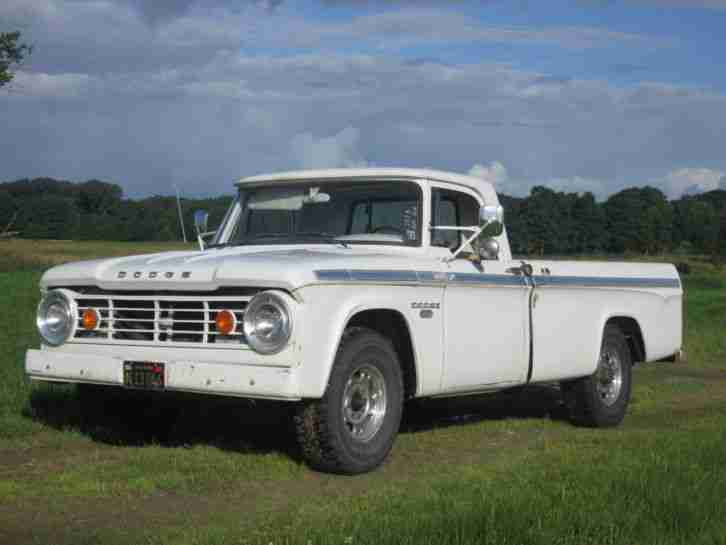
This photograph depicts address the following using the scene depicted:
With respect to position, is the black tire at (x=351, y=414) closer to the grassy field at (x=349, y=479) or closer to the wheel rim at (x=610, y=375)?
the grassy field at (x=349, y=479)

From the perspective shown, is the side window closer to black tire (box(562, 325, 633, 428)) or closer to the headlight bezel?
black tire (box(562, 325, 633, 428))

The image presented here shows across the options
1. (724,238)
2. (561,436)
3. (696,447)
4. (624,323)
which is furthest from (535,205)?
(724,238)

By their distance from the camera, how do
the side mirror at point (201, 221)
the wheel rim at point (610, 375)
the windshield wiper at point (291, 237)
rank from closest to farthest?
the windshield wiper at point (291, 237) → the side mirror at point (201, 221) → the wheel rim at point (610, 375)

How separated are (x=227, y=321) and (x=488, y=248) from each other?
229 cm

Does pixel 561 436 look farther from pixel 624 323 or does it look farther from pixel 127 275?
pixel 127 275

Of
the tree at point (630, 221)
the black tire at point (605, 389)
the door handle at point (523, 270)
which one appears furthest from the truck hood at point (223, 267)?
the tree at point (630, 221)

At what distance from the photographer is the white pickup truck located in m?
6.23

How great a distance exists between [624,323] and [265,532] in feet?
18.1

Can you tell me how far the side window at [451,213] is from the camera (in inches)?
315

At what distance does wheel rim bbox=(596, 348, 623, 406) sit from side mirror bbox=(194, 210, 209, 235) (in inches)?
135

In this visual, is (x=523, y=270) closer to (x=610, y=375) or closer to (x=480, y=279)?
(x=480, y=279)

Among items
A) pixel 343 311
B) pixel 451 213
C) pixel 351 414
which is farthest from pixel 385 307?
pixel 451 213

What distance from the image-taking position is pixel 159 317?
21.7ft

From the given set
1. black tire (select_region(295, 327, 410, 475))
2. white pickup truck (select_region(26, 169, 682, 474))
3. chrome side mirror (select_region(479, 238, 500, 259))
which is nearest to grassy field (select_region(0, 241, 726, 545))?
black tire (select_region(295, 327, 410, 475))
